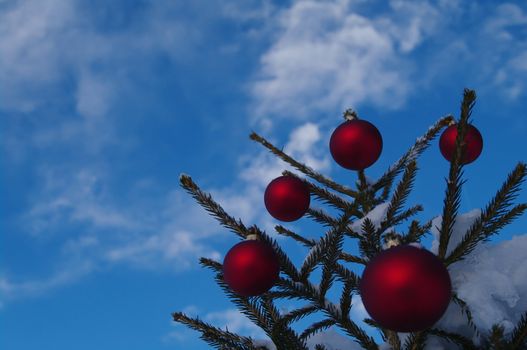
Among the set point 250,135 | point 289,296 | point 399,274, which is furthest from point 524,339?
point 250,135

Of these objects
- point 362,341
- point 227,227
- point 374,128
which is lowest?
point 362,341

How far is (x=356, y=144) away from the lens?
3.19 metres

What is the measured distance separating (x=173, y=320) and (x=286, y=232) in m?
1.33

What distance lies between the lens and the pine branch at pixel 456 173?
2068mm

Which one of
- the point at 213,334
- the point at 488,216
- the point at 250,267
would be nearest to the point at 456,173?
the point at 488,216

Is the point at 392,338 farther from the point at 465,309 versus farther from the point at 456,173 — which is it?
the point at 456,173

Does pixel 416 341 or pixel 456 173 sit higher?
pixel 456 173

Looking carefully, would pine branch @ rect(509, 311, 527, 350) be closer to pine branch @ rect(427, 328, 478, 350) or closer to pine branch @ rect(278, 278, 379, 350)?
pine branch @ rect(427, 328, 478, 350)

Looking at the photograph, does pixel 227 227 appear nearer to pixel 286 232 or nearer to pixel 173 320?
pixel 173 320

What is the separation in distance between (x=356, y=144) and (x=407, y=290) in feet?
5.27

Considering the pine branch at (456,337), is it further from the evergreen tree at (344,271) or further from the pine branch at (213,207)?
the pine branch at (213,207)

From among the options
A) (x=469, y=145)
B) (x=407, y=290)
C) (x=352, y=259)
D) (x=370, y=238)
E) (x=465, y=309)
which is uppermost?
(x=469, y=145)

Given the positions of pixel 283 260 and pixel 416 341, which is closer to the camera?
pixel 416 341

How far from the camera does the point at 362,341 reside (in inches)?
106
